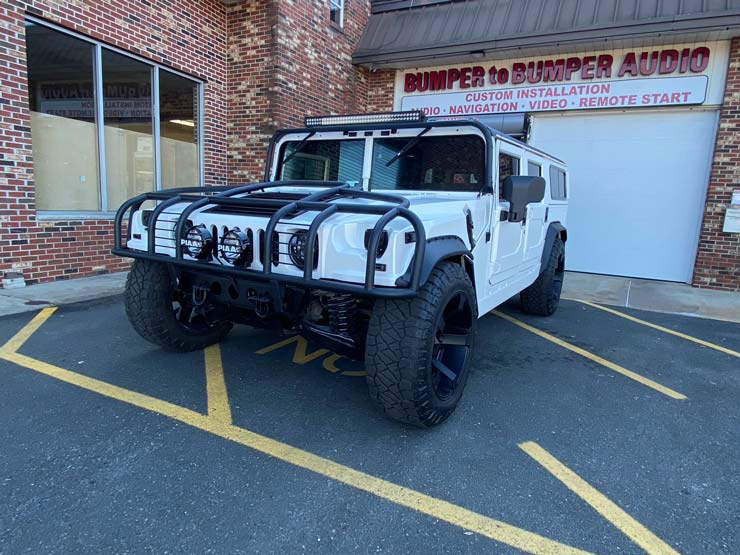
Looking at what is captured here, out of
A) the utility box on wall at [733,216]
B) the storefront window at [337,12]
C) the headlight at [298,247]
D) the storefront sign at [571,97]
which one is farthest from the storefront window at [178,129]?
the utility box on wall at [733,216]

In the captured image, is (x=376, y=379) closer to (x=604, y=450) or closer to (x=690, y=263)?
(x=604, y=450)

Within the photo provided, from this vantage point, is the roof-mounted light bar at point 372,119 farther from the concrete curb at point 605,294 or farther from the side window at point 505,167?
the concrete curb at point 605,294

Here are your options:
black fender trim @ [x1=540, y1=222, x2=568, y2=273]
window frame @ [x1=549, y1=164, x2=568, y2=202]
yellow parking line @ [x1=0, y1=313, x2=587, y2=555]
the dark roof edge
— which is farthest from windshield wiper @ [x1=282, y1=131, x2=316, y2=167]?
the dark roof edge

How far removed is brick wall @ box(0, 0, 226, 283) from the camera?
5.52 m

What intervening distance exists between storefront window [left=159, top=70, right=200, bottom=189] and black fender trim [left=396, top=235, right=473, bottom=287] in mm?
6409

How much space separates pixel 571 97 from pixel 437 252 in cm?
801

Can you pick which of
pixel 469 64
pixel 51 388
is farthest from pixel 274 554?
pixel 469 64

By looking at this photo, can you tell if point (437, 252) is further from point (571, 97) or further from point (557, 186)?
point (571, 97)

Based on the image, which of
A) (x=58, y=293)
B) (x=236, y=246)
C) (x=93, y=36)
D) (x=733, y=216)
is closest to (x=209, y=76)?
(x=93, y=36)

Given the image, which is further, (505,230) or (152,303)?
(505,230)

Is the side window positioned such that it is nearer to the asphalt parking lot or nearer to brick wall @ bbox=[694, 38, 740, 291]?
the asphalt parking lot

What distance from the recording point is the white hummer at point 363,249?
2.41m

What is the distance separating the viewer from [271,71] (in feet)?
26.8

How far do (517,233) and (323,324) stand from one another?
2199 millimetres
